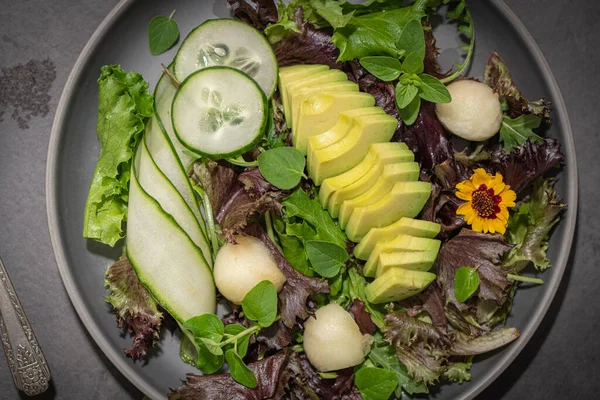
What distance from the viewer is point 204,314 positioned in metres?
1.81

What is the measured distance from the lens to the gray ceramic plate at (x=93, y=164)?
191cm

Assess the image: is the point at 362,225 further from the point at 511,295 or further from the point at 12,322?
the point at 12,322

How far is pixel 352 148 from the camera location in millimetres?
1822

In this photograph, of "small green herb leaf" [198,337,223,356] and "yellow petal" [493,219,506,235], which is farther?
"yellow petal" [493,219,506,235]

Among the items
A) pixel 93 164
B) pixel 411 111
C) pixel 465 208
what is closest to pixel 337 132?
pixel 411 111

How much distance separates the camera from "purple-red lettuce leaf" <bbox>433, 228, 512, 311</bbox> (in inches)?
74.1

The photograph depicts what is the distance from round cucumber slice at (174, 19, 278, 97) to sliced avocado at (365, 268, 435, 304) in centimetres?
75

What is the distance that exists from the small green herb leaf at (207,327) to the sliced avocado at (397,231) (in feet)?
1.73

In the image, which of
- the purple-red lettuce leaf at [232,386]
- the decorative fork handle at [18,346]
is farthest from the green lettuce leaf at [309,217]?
the decorative fork handle at [18,346]

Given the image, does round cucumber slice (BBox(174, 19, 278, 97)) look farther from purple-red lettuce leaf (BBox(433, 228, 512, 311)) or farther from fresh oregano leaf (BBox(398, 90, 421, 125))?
purple-red lettuce leaf (BBox(433, 228, 512, 311))

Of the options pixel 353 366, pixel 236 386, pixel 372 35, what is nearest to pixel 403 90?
pixel 372 35

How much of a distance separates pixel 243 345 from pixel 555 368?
3.95ft

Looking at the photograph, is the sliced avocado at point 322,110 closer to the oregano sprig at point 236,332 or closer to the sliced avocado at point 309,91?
the sliced avocado at point 309,91

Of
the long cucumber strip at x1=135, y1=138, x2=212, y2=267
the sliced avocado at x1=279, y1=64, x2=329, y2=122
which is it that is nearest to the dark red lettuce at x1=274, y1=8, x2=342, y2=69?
the sliced avocado at x1=279, y1=64, x2=329, y2=122
